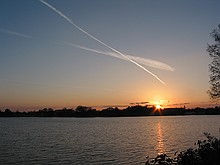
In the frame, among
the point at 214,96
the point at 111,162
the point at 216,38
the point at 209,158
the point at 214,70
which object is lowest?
the point at 111,162

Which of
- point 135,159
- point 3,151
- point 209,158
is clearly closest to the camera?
point 209,158

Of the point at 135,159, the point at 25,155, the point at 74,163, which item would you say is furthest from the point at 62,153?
the point at 135,159

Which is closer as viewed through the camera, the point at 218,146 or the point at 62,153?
the point at 218,146

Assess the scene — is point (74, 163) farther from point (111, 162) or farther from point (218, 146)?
point (218, 146)

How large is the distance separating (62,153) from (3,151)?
7417mm

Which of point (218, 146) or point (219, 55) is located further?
point (219, 55)

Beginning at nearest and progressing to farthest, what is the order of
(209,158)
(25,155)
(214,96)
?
(209,158), (214,96), (25,155)

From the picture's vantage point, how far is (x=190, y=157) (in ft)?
66.9

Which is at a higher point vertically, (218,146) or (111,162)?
(218,146)

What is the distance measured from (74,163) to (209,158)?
648 inches

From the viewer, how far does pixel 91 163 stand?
31.2m

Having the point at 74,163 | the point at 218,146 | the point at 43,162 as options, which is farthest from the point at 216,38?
the point at 43,162

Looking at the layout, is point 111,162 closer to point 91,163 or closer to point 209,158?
point 91,163

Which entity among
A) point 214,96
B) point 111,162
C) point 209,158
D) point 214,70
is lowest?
point 111,162
